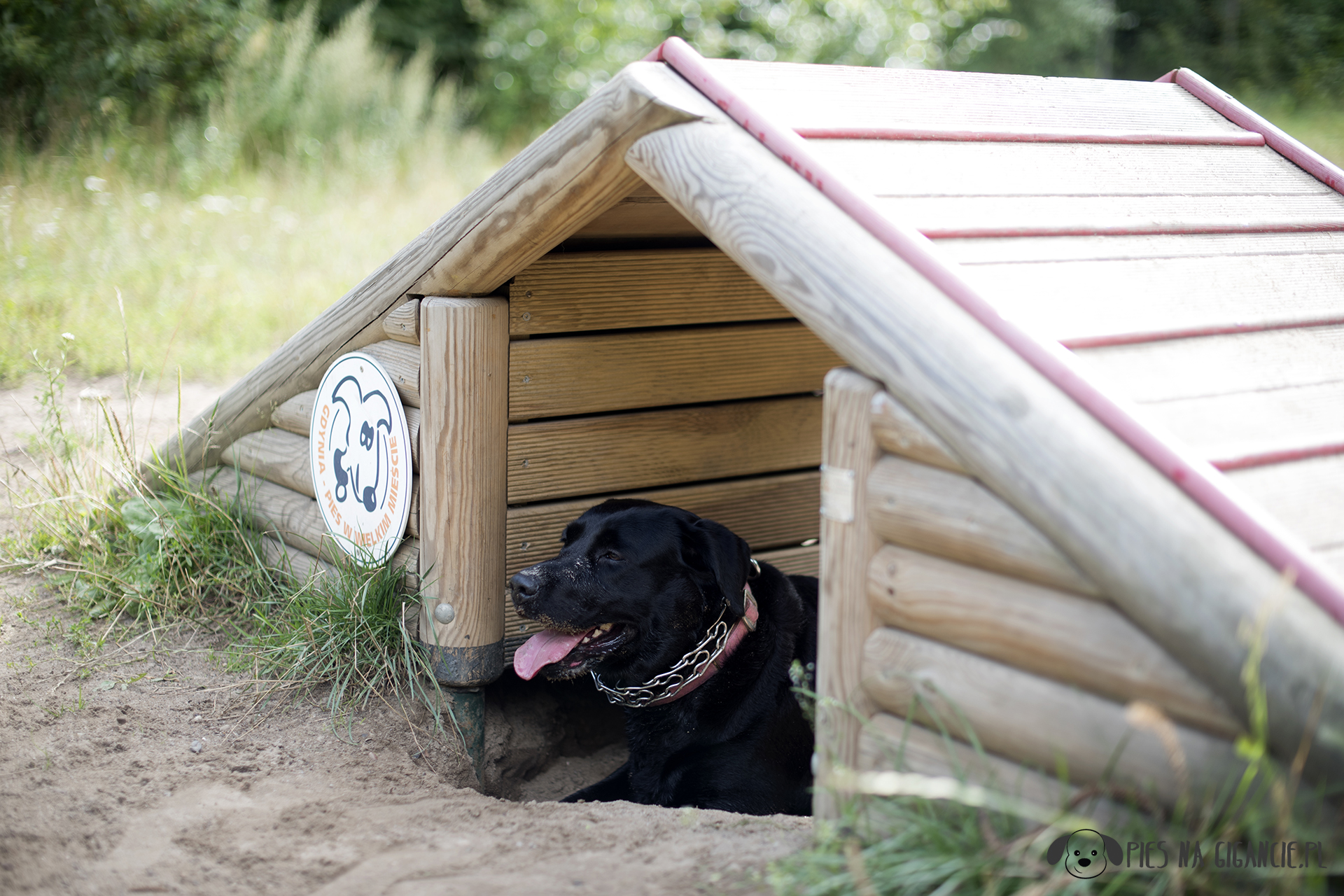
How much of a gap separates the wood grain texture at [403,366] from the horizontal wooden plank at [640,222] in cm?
63

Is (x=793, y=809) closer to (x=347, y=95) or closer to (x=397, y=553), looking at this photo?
(x=397, y=553)

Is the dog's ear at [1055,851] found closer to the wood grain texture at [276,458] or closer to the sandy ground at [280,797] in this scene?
the sandy ground at [280,797]

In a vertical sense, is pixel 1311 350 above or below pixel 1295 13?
below

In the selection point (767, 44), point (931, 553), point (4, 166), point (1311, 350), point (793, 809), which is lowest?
point (793, 809)

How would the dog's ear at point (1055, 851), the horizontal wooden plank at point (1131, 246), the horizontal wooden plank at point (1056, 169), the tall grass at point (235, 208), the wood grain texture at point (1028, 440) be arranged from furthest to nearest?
1. the tall grass at point (235, 208)
2. the horizontal wooden plank at point (1056, 169)
3. the horizontal wooden plank at point (1131, 246)
4. the dog's ear at point (1055, 851)
5. the wood grain texture at point (1028, 440)

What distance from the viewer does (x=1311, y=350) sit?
7.00 feet

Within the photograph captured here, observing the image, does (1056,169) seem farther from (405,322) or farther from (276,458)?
(276,458)

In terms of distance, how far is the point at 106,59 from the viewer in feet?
29.1

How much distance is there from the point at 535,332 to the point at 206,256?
506 cm

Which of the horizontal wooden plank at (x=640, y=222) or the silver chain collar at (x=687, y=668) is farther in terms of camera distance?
the horizontal wooden plank at (x=640, y=222)

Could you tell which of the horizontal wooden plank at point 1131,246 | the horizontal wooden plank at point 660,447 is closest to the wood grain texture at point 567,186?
the horizontal wooden plank at point 660,447

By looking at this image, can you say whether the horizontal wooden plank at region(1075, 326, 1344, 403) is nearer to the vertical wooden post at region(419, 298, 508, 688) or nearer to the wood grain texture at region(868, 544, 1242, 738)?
the wood grain texture at region(868, 544, 1242, 738)

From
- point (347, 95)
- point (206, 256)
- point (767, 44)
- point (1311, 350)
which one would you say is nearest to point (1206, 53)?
point (767, 44)

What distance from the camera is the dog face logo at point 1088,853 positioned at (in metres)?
1.53
